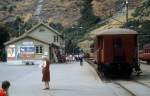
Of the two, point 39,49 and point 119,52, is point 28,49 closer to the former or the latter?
point 39,49

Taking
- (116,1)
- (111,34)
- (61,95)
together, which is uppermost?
(116,1)

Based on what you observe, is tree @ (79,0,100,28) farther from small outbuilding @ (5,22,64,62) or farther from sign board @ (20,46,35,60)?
sign board @ (20,46,35,60)

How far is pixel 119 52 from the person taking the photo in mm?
37844

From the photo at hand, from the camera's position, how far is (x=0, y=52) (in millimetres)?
111750

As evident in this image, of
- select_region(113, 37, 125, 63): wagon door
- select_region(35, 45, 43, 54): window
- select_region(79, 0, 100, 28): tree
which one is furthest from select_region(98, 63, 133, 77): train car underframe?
select_region(79, 0, 100, 28): tree

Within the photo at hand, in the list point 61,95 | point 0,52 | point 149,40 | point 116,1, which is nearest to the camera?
point 61,95

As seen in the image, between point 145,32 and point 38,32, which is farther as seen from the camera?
point 38,32

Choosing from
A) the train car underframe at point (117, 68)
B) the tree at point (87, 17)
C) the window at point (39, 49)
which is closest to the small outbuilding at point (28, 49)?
the window at point (39, 49)

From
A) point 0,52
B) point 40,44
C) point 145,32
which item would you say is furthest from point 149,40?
point 0,52

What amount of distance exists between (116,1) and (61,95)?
146642mm

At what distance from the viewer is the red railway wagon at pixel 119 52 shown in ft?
123

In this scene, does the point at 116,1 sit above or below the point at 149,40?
above

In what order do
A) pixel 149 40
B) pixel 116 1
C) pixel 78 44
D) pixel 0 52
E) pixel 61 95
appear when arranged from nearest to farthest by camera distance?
pixel 61 95 → pixel 149 40 → pixel 0 52 → pixel 78 44 → pixel 116 1

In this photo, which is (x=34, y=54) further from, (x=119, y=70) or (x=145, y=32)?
(x=119, y=70)
